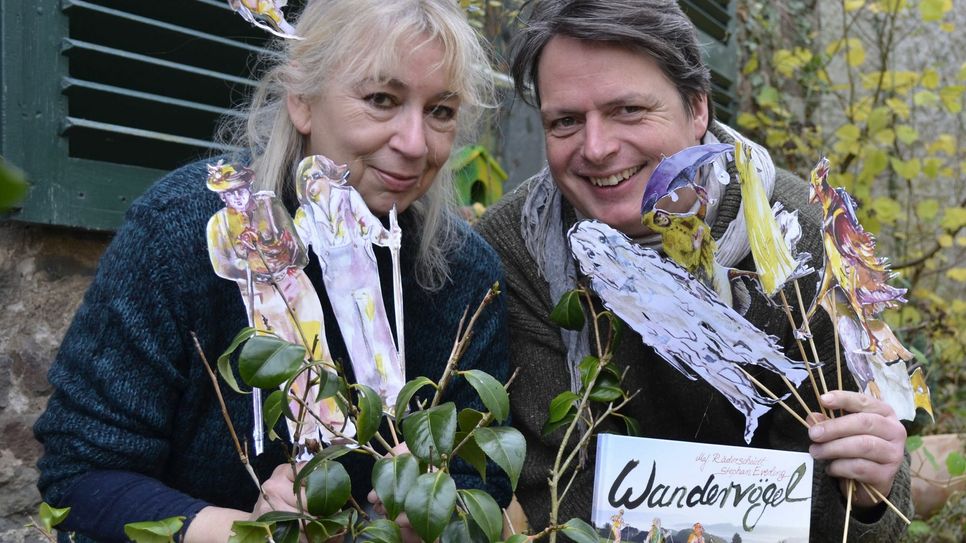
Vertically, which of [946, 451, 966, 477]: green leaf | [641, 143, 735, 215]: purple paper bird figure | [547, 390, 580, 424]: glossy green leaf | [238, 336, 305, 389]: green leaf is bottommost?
[946, 451, 966, 477]: green leaf

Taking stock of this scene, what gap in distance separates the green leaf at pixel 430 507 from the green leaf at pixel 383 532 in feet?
0.15

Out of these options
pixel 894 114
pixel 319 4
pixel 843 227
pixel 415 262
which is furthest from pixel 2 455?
pixel 894 114

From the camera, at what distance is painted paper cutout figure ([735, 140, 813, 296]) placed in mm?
1438

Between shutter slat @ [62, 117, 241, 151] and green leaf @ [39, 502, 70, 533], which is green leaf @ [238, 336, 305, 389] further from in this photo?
shutter slat @ [62, 117, 241, 151]

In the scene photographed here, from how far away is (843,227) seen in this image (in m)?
1.50

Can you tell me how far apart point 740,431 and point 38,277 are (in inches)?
55.6

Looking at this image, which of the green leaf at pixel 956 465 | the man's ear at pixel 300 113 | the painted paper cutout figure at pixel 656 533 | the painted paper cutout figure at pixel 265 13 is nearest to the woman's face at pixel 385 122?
the man's ear at pixel 300 113

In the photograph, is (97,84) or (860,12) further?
(860,12)

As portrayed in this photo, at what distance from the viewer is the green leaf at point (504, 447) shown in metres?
1.16

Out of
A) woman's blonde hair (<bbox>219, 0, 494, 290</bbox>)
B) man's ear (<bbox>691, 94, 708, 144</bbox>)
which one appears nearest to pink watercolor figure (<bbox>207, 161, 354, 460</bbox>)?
woman's blonde hair (<bbox>219, 0, 494, 290</bbox>)

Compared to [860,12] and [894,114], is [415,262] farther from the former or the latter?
[860,12]

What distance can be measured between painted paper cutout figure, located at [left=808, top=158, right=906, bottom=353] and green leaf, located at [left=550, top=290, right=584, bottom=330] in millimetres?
341

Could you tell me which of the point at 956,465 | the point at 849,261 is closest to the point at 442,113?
the point at 849,261

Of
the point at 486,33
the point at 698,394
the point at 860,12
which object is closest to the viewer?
the point at 698,394
